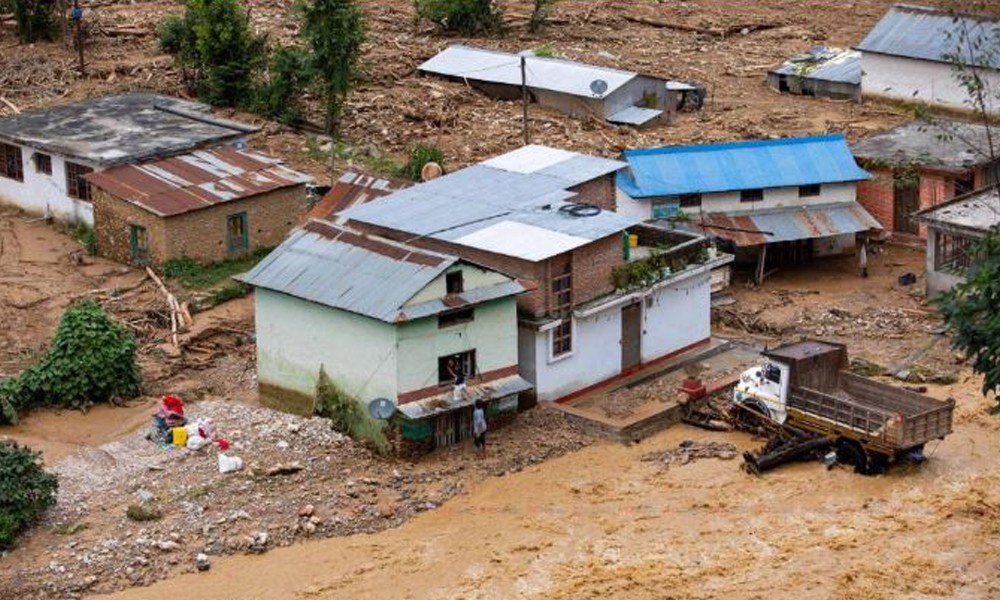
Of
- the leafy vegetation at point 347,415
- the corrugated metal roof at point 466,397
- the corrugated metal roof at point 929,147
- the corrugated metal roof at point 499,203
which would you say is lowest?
the leafy vegetation at point 347,415

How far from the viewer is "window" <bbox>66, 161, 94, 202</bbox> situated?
48.1 metres

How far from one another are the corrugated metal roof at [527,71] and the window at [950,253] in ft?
49.4

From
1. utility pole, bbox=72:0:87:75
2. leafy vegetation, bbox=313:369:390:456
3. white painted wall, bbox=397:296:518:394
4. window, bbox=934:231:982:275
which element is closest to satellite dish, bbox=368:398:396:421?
white painted wall, bbox=397:296:518:394

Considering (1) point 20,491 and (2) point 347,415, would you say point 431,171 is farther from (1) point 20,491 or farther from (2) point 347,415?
(1) point 20,491

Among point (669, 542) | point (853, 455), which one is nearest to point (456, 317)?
point (669, 542)

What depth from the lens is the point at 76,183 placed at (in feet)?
159

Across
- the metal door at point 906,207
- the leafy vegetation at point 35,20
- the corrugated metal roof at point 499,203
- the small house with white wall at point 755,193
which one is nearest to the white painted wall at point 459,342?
the corrugated metal roof at point 499,203

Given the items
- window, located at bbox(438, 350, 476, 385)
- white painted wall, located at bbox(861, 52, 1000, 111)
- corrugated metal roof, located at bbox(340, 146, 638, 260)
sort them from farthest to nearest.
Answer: white painted wall, located at bbox(861, 52, 1000, 111) < corrugated metal roof, located at bbox(340, 146, 638, 260) < window, located at bbox(438, 350, 476, 385)

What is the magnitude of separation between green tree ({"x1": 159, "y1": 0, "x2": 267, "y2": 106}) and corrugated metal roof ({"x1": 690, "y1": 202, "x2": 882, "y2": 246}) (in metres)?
16.6

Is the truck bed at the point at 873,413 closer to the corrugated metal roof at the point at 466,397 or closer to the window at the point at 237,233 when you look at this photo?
the corrugated metal roof at the point at 466,397

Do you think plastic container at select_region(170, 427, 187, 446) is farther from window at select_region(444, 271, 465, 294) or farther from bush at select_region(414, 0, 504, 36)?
bush at select_region(414, 0, 504, 36)

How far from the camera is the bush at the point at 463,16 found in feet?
223

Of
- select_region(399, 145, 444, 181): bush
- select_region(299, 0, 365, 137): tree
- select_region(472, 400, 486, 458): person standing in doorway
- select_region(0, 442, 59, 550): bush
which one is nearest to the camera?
select_region(0, 442, 59, 550): bush

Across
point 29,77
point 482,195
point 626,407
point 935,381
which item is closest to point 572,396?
point 626,407
